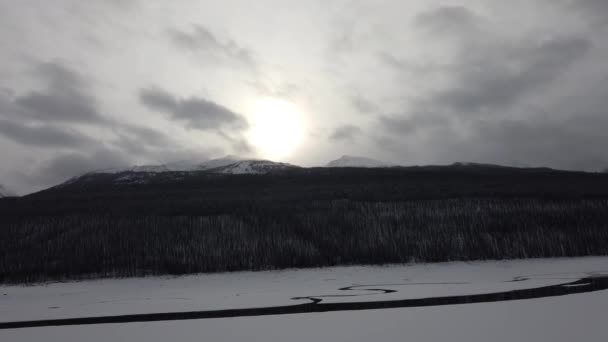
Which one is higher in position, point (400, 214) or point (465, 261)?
point (400, 214)

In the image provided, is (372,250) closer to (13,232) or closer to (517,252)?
(517,252)

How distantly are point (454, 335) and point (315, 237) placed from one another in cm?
1086

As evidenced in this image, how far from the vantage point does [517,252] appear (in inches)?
444

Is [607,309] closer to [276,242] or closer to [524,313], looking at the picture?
[524,313]

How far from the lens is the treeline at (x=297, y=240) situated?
443 inches

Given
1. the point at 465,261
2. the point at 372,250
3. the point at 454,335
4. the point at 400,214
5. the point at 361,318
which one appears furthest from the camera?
the point at 400,214

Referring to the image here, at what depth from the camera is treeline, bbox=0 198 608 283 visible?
443 inches

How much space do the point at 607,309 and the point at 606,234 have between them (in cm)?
1206

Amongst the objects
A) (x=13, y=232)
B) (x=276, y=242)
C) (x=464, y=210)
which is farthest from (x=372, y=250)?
(x=13, y=232)

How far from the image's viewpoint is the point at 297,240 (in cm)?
1281

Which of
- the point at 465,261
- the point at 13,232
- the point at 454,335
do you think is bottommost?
the point at 465,261

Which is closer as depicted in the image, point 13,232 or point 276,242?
point 276,242

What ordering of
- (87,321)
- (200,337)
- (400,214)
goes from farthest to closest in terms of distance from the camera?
(400,214) → (87,321) → (200,337)

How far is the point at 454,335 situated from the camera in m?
2.53
